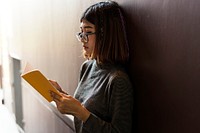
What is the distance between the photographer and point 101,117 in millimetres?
1184

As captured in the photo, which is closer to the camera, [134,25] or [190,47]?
[190,47]

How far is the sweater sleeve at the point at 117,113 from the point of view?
1101mm

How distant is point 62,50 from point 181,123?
4.50 feet

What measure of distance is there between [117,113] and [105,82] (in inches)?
5.9

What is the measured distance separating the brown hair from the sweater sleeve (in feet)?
0.36

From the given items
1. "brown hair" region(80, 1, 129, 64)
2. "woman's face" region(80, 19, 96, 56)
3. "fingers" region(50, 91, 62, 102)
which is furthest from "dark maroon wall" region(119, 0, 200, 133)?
"fingers" region(50, 91, 62, 102)

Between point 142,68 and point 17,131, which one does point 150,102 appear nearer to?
point 142,68

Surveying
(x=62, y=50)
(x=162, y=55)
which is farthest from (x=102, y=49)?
(x=62, y=50)

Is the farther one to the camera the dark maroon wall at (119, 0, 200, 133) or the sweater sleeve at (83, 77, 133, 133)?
the sweater sleeve at (83, 77, 133, 133)

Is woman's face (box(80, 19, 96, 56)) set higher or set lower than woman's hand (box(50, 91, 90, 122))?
higher

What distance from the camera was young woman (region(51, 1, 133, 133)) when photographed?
1.11m

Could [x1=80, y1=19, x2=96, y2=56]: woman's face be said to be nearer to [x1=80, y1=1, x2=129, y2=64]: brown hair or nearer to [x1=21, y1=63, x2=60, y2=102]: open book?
[x1=80, y1=1, x2=129, y2=64]: brown hair

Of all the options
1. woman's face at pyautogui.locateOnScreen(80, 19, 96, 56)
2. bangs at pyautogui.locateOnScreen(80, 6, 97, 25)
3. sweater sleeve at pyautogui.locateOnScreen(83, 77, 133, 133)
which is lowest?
sweater sleeve at pyautogui.locateOnScreen(83, 77, 133, 133)

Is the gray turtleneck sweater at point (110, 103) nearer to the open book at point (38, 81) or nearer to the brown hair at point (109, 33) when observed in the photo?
the brown hair at point (109, 33)
